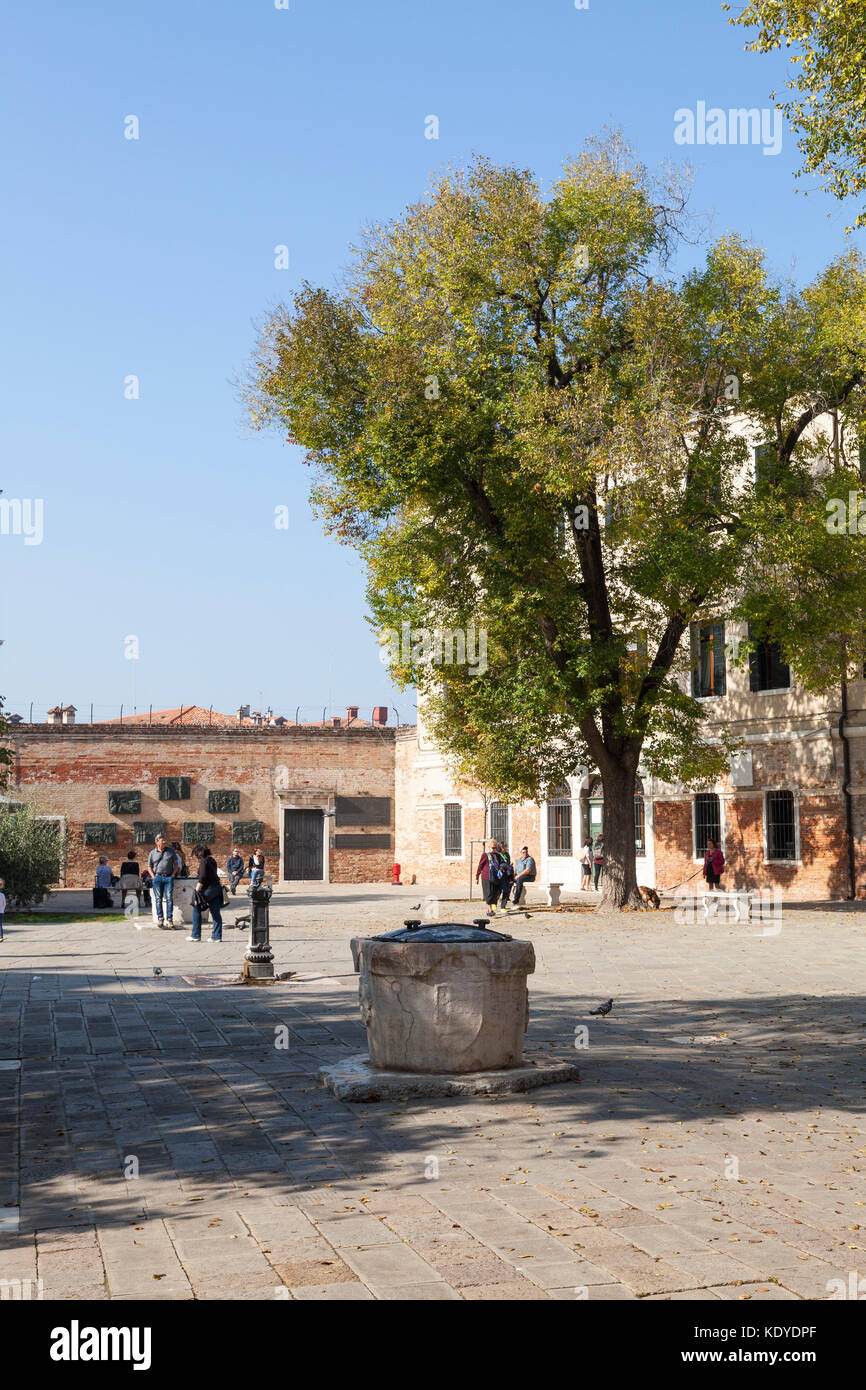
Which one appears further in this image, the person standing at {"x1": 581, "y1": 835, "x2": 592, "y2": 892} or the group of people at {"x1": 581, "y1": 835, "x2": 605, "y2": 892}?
the person standing at {"x1": 581, "y1": 835, "x2": 592, "y2": 892}

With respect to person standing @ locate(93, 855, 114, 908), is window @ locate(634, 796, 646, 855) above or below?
above

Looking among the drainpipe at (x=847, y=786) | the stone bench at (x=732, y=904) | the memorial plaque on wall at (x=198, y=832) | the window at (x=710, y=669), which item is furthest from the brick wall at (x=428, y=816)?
the drainpipe at (x=847, y=786)

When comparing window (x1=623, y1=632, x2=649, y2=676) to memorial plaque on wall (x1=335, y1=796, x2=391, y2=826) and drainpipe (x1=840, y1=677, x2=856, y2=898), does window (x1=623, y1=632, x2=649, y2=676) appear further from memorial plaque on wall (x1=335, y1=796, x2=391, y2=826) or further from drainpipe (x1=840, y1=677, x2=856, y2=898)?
memorial plaque on wall (x1=335, y1=796, x2=391, y2=826)

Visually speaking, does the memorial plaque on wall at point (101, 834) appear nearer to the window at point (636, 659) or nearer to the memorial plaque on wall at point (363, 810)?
the memorial plaque on wall at point (363, 810)

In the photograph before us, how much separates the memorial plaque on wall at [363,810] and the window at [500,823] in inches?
280

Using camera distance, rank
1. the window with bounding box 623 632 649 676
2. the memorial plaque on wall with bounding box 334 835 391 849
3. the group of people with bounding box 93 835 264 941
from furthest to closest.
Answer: the memorial plaque on wall with bounding box 334 835 391 849, the window with bounding box 623 632 649 676, the group of people with bounding box 93 835 264 941

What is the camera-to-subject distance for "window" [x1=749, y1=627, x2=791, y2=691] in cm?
2994

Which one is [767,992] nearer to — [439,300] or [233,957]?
[233,957]

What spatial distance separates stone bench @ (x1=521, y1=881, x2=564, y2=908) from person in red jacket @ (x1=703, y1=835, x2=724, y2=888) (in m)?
3.62

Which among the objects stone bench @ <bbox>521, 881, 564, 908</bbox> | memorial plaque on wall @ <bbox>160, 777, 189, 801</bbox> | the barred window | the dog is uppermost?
the barred window

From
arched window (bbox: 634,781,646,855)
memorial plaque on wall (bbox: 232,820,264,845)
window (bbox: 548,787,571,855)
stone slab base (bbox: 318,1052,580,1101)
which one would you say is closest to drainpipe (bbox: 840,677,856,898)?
arched window (bbox: 634,781,646,855)

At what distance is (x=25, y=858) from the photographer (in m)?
30.8
